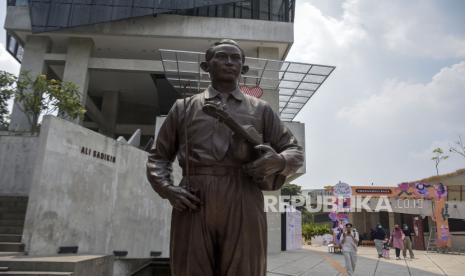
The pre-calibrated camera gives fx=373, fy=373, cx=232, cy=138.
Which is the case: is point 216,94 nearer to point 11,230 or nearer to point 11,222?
point 11,230

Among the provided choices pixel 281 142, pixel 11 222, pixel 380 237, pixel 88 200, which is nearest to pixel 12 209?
pixel 11 222

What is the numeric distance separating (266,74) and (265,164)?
632 inches

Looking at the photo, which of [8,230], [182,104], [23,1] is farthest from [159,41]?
[182,104]

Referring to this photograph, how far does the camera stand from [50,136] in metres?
8.98

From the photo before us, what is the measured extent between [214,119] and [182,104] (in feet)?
1.04

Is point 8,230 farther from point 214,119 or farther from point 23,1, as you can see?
point 23,1

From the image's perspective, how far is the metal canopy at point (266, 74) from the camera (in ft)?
53.8

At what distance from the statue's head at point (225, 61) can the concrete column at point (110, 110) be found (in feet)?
76.7

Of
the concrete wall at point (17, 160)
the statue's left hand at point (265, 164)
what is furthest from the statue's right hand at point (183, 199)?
the concrete wall at point (17, 160)

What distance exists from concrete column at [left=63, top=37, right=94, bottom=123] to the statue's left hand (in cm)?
1842

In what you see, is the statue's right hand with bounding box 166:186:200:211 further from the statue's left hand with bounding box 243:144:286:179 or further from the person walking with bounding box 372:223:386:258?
the person walking with bounding box 372:223:386:258

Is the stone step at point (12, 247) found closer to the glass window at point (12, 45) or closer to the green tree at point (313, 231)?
the glass window at point (12, 45)

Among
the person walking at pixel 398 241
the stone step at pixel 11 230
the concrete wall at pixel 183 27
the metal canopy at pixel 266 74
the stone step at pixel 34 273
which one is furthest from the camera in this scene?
the concrete wall at pixel 183 27

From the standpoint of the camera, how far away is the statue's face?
8.14 ft
